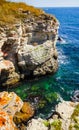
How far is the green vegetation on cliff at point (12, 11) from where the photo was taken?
44.8 meters

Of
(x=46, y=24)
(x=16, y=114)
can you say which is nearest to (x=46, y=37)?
(x=46, y=24)

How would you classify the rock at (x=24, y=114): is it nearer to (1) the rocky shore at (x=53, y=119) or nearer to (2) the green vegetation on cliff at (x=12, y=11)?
(1) the rocky shore at (x=53, y=119)

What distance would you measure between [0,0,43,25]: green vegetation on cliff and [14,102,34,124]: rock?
57.2ft

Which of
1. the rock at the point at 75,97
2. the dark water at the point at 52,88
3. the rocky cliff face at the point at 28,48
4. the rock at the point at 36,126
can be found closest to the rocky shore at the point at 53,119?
the rock at the point at 36,126

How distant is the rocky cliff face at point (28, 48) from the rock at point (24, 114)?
11.2 meters

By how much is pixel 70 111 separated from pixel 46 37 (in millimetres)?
27590

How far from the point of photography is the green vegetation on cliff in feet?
147

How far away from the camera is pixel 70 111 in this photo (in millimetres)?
23312

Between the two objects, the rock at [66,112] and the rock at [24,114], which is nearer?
the rock at [66,112]

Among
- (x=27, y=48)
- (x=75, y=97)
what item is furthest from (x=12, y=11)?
(x=75, y=97)

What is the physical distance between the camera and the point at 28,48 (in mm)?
45344

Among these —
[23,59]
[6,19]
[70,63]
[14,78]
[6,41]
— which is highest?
[6,19]

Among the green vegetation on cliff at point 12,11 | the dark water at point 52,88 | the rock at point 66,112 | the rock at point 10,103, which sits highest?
the green vegetation on cliff at point 12,11

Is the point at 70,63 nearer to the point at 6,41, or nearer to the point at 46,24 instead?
the point at 46,24
